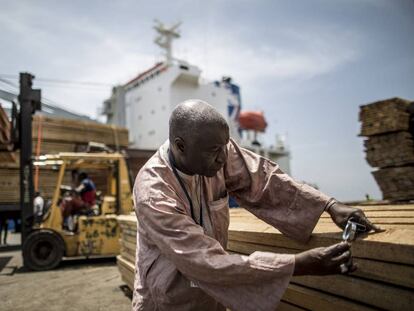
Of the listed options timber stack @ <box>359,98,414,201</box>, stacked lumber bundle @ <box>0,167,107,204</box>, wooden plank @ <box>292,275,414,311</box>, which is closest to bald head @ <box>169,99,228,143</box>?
wooden plank @ <box>292,275,414,311</box>

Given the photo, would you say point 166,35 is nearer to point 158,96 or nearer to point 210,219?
point 158,96

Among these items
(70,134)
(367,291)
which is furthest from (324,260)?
(70,134)

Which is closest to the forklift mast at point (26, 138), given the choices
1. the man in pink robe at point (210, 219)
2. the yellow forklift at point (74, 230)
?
the yellow forklift at point (74, 230)

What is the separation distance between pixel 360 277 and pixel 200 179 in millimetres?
869

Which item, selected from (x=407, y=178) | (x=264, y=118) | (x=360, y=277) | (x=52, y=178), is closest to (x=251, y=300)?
(x=360, y=277)

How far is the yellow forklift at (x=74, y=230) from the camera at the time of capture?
21.9 feet

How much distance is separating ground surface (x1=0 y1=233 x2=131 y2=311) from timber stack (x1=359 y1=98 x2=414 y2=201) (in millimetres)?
4486

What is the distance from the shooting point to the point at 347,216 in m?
1.62

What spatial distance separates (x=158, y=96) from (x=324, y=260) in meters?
21.7

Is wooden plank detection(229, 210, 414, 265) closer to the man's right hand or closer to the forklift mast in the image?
the man's right hand

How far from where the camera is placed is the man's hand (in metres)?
1.57

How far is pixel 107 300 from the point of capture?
14.3 feet

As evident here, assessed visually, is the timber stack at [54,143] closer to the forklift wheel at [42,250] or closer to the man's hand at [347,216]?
the forklift wheel at [42,250]

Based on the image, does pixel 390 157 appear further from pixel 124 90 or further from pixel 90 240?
pixel 124 90
